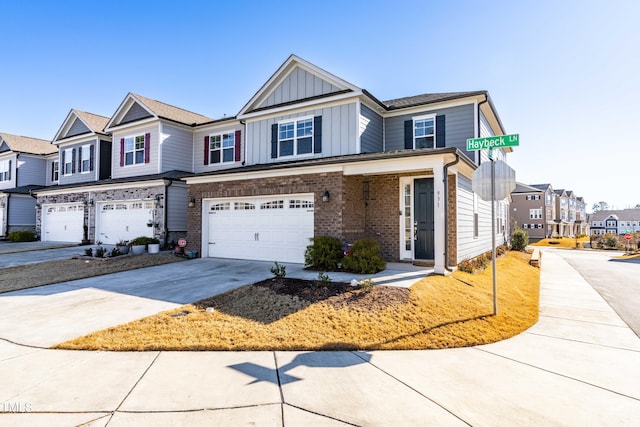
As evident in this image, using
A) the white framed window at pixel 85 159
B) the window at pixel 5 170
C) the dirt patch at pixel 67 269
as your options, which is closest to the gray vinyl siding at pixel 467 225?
the dirt patch at pixel 67 269

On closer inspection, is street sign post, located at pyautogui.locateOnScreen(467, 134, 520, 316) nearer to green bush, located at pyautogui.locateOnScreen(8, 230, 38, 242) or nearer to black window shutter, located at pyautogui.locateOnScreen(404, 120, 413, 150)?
black window shutter, located at pyautogui.locateOnScreen(404, 120, 413, 150)

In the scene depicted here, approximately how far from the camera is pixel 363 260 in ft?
29.4

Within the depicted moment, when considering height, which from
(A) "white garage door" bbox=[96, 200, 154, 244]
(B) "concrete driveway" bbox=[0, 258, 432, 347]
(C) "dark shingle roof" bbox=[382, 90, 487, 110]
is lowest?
(B) "concrete driveway" bbox=[0, 258, 432, 347]

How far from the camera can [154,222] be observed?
15555 mm

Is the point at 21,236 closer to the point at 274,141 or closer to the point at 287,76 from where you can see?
→ the point at 274,141

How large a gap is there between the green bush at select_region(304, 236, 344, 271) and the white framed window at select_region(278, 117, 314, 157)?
4.47 m

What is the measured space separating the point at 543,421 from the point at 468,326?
2.66m

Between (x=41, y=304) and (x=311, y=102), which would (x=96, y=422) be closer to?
(x=41, y=304)

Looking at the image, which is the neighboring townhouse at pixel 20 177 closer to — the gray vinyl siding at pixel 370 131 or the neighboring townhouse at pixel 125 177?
the neighboring townhouse at pixel 125 177

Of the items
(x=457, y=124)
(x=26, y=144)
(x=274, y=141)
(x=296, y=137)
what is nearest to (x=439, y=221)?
(x=457, y=124)

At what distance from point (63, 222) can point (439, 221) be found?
21.2 meters

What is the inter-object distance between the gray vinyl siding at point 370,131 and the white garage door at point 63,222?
16284mm

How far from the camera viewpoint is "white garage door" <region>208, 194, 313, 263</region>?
11.2m

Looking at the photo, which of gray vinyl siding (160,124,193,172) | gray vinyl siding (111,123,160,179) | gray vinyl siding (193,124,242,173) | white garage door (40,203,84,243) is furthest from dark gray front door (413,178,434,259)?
white garage door (40,203,84,243)
